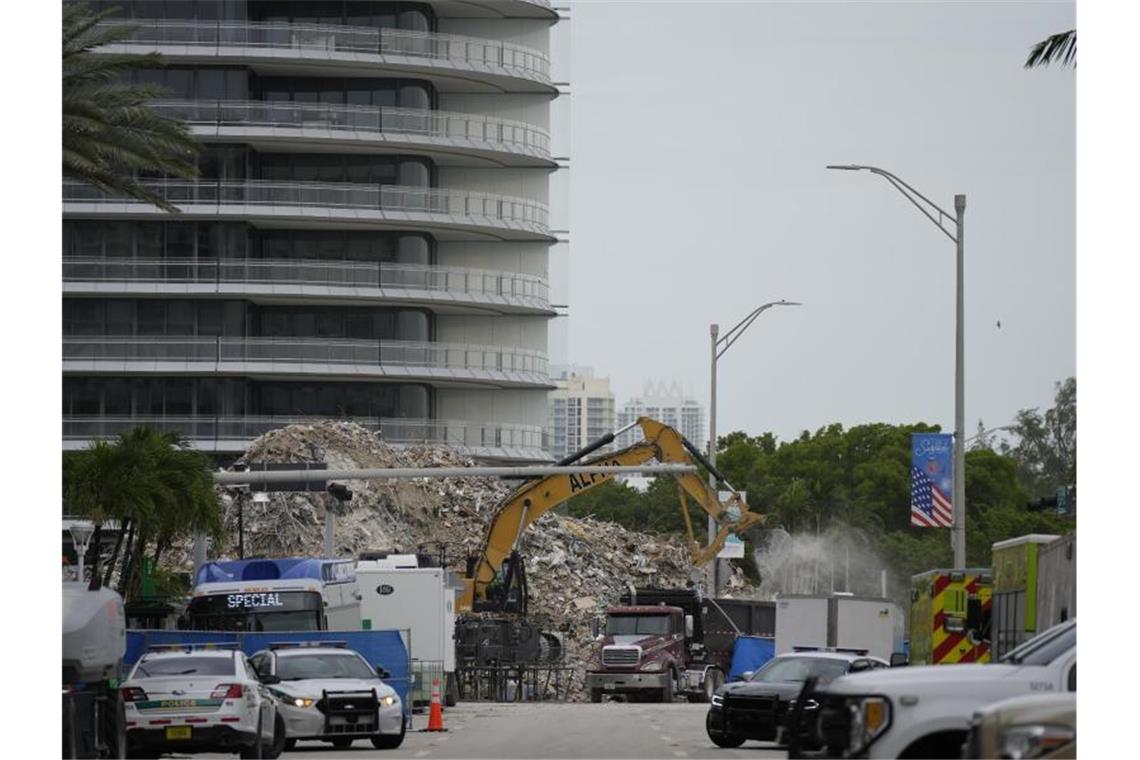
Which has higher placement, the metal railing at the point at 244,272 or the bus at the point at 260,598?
the metal railing at the point at 244,272

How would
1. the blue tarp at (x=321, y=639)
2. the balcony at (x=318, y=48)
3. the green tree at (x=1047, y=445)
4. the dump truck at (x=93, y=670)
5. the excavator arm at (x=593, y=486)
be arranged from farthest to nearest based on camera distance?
the green tree at (x=1047, y=445)
the balcony at (x=318, y=48)
the excavator arm at (x=593, y=486)
the blue tarp at (x=321, y=639)
the dump truck at (x=93, y=670)

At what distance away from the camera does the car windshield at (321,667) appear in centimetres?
3512

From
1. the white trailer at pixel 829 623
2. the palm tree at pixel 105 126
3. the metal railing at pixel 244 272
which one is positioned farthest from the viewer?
the metal railing at pixel 244 272

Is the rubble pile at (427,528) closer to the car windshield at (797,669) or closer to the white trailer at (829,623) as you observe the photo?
the white trailer at (829,623)

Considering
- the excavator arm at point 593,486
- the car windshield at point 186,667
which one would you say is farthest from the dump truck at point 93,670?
the excavator arm at point 593,486

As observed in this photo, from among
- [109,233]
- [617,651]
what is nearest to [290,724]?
[617,651]

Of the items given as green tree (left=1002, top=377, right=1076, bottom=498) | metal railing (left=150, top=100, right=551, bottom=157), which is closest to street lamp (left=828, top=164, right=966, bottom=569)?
metal railing (left=150, top=100, right=551, bottom=157)

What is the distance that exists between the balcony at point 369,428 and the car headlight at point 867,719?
215ft

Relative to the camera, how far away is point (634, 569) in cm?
8056

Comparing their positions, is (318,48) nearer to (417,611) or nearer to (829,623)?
(417,611)

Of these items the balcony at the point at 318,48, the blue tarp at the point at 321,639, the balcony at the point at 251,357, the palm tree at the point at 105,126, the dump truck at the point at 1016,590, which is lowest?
Answer: the blue tarp at the point at 321,639

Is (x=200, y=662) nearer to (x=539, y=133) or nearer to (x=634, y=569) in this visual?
(x=634, y=569)

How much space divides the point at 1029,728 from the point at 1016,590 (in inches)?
566

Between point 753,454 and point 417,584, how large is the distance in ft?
239
